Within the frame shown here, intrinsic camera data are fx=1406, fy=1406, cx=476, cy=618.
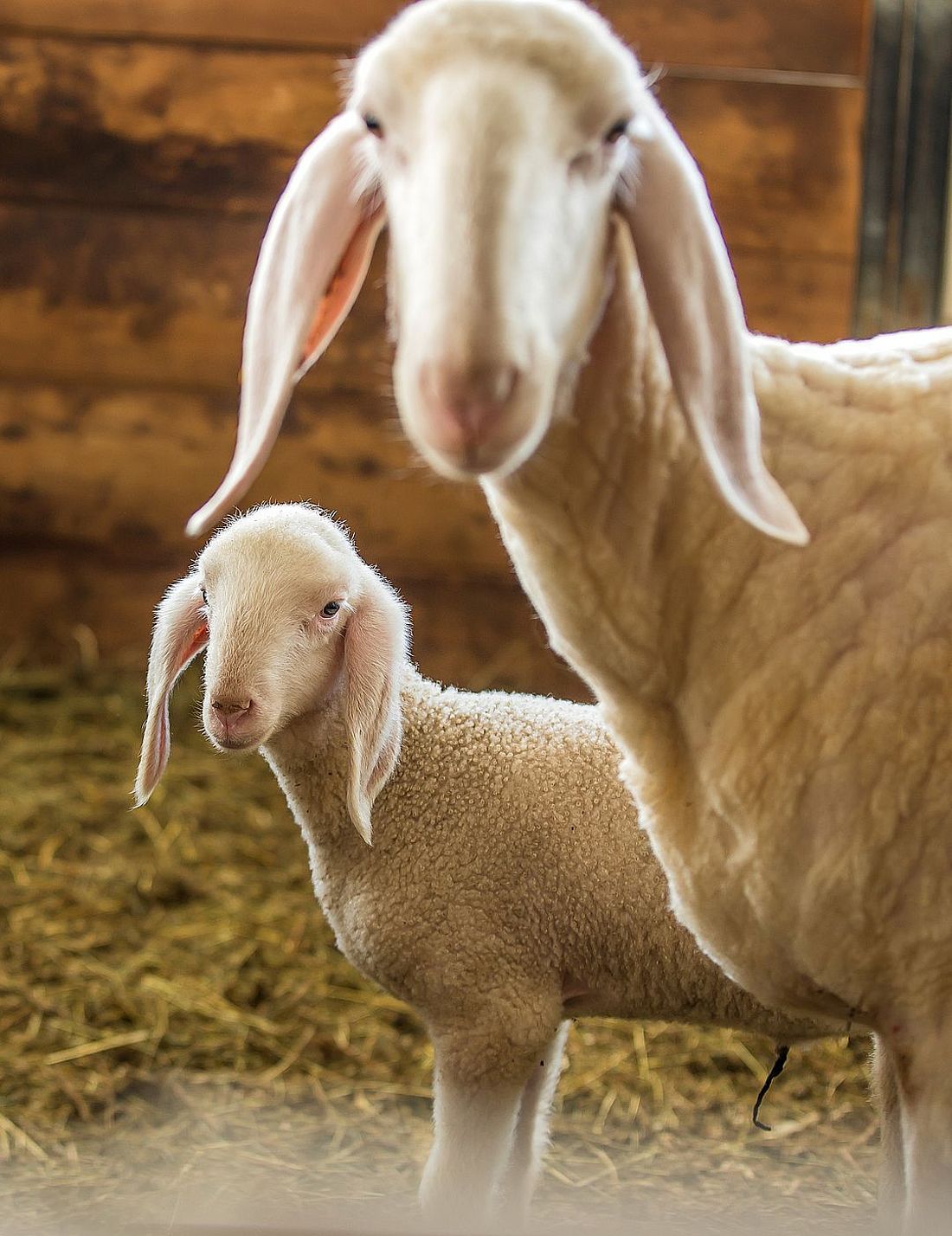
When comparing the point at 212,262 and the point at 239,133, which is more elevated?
the point at 239,133

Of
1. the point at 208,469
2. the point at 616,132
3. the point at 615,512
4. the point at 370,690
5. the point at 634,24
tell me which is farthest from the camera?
the point at 208,469

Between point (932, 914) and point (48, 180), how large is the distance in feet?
10.8

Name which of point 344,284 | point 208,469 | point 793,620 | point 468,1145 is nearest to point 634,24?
point 208,469

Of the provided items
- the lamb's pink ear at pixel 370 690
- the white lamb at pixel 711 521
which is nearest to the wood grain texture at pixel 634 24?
the lamb's pink ear at pixel 370 690

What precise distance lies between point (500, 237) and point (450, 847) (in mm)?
1199

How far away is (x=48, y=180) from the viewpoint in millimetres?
3836

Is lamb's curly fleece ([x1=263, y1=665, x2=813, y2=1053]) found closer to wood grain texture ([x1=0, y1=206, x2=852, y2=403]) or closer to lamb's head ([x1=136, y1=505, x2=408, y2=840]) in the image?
lamb's head ([x1=136, y1=505, x2=408, y2=840])

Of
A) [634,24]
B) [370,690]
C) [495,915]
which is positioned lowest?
[495,915]

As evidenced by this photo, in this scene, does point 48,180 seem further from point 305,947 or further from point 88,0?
point 305,947

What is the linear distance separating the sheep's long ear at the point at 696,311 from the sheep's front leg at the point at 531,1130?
1.18m

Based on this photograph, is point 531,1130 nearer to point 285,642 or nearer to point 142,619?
point 285,642

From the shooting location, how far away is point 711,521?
138 centimetres

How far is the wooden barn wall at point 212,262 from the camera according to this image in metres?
3.64

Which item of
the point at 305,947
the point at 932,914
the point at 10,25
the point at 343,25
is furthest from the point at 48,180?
the point at 932,914
